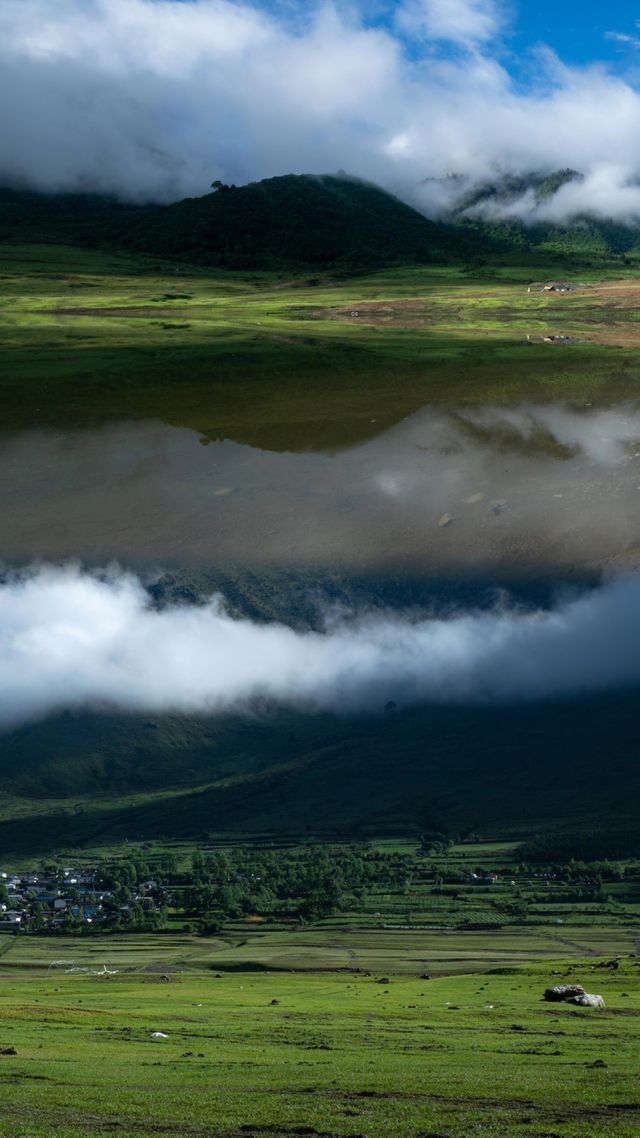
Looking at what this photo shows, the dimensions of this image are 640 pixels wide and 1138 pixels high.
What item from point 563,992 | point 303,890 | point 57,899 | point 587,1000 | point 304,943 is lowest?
point 57,899

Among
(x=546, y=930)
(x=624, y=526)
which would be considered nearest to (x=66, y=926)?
(x=546, y=930)

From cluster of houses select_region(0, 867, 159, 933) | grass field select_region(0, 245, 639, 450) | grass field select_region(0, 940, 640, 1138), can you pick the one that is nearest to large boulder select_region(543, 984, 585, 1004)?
grass field select_region(0, 940, 640, 1138)

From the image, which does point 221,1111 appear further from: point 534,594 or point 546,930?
point 546,930

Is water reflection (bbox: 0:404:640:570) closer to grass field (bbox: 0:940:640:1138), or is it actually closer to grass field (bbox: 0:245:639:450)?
grass field (bbox: 0:245:639:450)

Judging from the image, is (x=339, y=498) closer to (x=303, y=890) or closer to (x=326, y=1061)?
(x=326, y=1061)

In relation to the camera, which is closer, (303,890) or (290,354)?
(290,354)

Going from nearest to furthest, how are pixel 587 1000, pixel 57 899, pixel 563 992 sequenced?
pixel 587 1000 < pixel 563 992 < pixel 57 899

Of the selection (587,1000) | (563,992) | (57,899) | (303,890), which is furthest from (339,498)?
(57,899)

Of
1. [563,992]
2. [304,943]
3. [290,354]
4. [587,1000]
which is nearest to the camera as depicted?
[587,1000]
